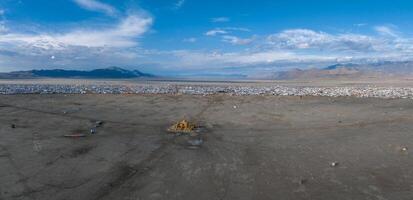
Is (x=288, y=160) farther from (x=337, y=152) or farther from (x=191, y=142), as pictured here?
(x=191, y=142)

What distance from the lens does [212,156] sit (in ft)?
44.0

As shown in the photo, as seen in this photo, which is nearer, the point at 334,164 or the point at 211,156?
the point at 334,164

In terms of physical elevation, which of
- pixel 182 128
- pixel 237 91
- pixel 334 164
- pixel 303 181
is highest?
pixel 237 91

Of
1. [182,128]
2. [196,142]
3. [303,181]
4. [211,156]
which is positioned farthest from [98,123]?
[303,181]

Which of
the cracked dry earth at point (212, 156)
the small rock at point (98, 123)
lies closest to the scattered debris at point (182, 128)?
the cracked dry earth at point (212, 156)

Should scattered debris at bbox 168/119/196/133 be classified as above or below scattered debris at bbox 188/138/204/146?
above

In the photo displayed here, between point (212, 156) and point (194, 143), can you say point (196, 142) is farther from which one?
point (212, 156)

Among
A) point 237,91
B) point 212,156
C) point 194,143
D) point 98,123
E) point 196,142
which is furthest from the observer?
point 237,91

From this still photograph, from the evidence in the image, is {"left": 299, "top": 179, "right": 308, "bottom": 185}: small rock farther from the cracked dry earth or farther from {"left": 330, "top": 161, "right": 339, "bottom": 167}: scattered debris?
{"left": 330, "top": 161, "right": 339, "bottom": 167}: scattered debris

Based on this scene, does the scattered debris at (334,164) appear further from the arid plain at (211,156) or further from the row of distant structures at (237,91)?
the row of distant structures at (237,91)

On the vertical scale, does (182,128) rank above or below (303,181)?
above

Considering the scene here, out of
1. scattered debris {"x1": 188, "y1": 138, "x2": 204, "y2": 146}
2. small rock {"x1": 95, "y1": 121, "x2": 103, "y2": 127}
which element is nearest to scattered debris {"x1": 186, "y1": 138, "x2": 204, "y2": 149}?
scattered debris {"x1": 188, "y1": 138, "x2": 204, "y2": 146}

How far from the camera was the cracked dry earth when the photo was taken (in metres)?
10.2

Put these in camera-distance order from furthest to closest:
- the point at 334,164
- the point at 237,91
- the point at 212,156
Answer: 1. the point at 237,91
2. the point at 212,156
3. the point at 334,164
